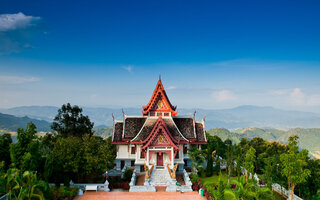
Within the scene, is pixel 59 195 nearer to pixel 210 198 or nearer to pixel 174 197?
pixel 174 197

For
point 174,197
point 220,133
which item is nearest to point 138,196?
point 174,197

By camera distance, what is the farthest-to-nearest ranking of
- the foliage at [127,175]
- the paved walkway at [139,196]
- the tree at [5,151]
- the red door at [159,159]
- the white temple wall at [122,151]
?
the white temple wall at [122,151] → the red door at [159,159] → the foliage at [127,175] → the tree at [5,151] → the paved walkway at [139,196]

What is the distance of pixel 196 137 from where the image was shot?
1157 inches

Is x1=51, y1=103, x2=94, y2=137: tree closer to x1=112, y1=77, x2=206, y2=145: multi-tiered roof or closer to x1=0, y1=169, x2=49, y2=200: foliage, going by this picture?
x1=112, y1=77, x2=206, y2=145: multi-tiered roof

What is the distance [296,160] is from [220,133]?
16835 centimetres

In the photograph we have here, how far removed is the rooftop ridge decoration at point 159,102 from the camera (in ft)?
97.7

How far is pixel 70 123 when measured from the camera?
3834 centimetres

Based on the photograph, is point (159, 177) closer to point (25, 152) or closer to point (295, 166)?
point (25, 152)

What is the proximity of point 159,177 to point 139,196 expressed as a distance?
458 cm

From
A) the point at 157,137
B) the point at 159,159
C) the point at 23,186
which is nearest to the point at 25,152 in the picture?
the point at 23,186

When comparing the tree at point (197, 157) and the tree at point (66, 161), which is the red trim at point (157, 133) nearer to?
the tree at point (197, 157)

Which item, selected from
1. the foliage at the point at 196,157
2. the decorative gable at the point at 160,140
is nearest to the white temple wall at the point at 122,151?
the decorative gable at the point at 160,140

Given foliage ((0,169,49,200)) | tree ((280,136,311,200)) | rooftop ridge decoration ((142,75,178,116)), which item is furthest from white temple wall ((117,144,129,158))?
tree ((280,136,311,200))

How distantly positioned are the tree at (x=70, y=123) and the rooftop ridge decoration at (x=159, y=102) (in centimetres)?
1326
